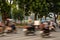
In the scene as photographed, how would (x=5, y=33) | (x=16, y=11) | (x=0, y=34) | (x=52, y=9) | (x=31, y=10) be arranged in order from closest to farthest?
1. (x=0, y=34)
2. (x=5, y=33)
3. (x=31, y=10)
4. (x=52, y=9)
5. (x=16, y=11)

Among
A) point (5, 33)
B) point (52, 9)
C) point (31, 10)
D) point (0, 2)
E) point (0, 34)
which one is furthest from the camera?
point (52, 9)

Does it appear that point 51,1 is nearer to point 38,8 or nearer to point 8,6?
point 38,8

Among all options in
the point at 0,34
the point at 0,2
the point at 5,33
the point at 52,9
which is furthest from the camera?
the point at 52,9

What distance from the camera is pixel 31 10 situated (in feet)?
115

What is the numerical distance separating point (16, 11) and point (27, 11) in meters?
6.97

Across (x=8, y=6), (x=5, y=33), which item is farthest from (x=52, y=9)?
(x=5, y=33)

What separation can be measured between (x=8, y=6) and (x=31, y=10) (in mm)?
3776

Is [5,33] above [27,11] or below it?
below

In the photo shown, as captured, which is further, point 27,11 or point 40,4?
point 27,11

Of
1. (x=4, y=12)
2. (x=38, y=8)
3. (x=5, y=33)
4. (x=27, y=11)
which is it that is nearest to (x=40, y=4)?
(x=38, y=8)

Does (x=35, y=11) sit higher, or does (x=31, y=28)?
(x=35, y=11)

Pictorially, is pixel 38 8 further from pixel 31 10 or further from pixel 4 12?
pixel 4 12

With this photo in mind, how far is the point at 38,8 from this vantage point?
3481cm

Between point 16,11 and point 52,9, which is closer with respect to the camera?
point 52,9
